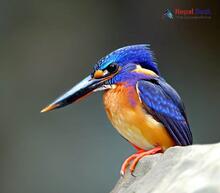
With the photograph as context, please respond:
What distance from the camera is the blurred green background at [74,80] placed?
9.36 feet

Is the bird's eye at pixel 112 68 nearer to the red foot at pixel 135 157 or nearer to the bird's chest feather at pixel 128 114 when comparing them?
the bird's chest feather at pixel 128 114

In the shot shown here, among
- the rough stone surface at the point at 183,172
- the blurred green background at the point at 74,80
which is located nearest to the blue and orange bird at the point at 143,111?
the rough stone surface at the point at 183,172

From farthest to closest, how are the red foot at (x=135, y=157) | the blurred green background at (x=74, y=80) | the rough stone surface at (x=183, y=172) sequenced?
the blurred green background at (x=74, y=80), the red foot at (x=135, y=157), the rough stone surface at (x=183, y=172)

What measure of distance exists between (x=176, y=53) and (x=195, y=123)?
29 centimetres

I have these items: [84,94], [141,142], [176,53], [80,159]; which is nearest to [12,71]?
[80,159]

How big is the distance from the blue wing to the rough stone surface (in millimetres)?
150

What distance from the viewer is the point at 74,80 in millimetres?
2869

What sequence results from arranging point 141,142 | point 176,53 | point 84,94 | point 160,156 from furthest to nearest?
point 176,53 < point 84,94 < point 141,142 < point 160,156

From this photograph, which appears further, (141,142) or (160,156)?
(141,142)

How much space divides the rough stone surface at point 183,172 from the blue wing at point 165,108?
0.49 ft

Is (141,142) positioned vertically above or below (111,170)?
above

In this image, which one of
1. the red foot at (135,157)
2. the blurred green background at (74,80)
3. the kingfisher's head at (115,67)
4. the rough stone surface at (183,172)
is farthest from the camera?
the blurred green background at (74,80)

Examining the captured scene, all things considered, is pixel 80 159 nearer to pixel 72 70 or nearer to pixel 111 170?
pixel 111 170

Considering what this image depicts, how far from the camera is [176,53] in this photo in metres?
2.85
